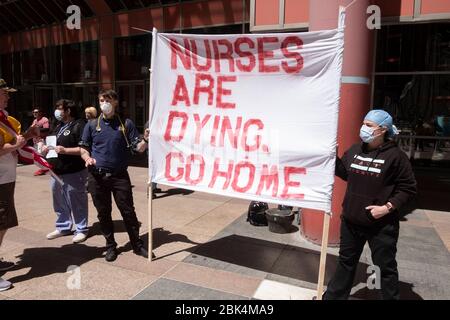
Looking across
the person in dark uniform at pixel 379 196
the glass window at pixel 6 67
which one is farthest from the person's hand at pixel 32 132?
the glass window at pixel 6 67

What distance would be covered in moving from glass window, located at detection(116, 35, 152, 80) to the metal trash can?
29.0ft

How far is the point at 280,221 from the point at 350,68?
7.55ft

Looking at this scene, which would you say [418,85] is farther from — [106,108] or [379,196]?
[106,108]

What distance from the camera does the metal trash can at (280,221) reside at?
5574 millimetres

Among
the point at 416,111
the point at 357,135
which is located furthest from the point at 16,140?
the point at 416,111

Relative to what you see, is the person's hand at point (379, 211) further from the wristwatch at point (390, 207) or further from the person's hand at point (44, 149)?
the person's hand at point (44, 149)

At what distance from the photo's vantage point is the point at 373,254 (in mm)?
3234

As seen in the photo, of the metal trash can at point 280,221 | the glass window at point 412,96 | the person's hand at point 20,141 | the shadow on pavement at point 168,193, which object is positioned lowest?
the shadow on pavement at point 168,193

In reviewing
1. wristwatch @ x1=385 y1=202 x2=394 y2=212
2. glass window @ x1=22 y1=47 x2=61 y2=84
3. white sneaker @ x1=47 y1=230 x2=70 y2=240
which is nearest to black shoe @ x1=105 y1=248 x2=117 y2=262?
white sneaker @ x1=47 y1=230 x2=70 y2=240

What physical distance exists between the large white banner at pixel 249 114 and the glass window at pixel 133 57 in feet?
29.4

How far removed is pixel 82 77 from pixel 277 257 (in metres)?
12.3

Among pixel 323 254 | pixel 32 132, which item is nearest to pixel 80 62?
pixel 32 132

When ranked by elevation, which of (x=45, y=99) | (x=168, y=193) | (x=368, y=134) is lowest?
(x=168, y=193)
